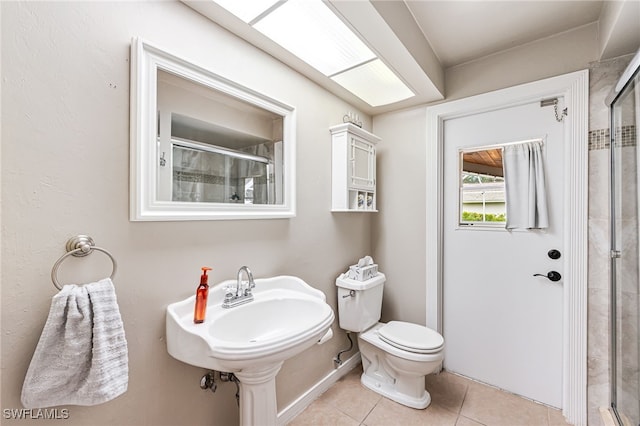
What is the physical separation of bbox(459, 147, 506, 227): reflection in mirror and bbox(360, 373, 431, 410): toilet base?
1224 millimetres

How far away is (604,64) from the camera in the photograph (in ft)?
5.04

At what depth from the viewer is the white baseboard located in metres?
Answer: 1.60

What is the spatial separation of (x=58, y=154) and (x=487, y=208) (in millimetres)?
2297

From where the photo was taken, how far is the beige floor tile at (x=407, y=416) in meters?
1.60

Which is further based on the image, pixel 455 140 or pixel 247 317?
pixel 455 140

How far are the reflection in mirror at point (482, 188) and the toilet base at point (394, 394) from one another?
1224 mm

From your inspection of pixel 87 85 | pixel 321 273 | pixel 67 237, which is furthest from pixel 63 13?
pixel 321 273

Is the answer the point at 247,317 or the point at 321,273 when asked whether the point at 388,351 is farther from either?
the point at 247,317

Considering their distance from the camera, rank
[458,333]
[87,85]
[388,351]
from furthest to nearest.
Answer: [458,333], [388,351], [87,85]

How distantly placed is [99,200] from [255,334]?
0.85 metres

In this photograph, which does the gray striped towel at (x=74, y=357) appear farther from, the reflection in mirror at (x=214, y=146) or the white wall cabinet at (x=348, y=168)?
the white wall cabinet at (x=348, y=168)

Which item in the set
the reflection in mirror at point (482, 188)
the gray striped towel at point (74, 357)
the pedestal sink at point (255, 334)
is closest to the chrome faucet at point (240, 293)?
the pedestal sink at point (255, 334)

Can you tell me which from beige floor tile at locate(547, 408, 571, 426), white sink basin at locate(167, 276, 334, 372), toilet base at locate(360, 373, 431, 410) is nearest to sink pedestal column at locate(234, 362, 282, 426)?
white sink basin at locate(167, 276, 334, 372)

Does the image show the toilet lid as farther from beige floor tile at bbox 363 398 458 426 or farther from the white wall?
the white wall
